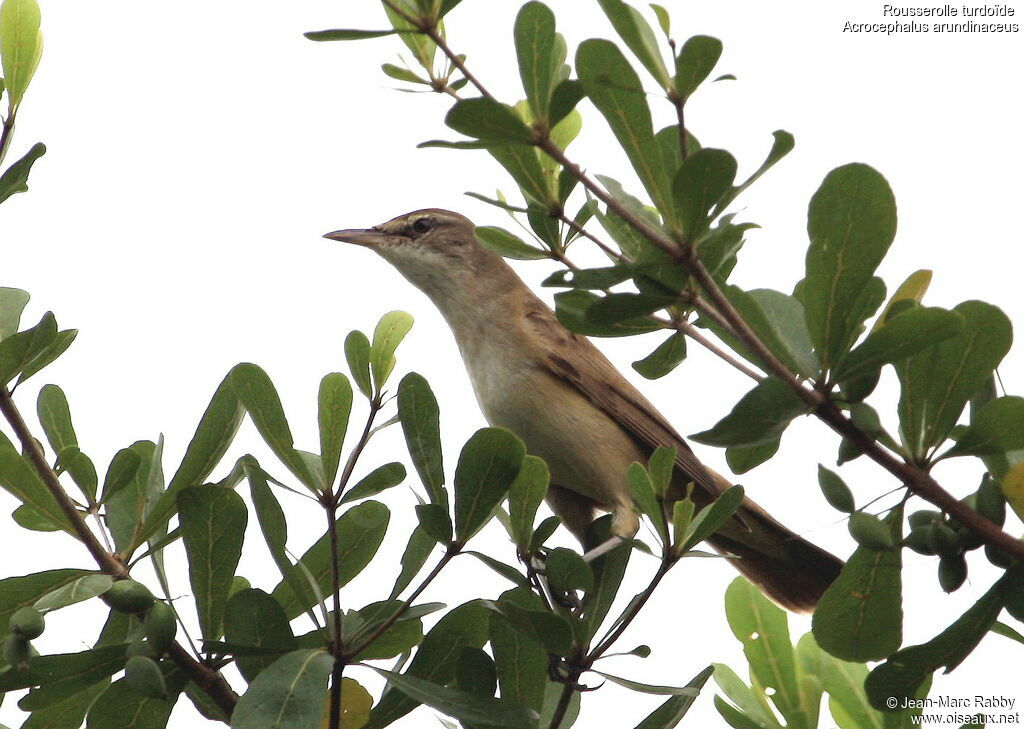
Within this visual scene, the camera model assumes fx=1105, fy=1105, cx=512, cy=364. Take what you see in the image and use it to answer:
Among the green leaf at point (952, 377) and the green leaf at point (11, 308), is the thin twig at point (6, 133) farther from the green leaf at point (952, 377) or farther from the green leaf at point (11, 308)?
the green leaf at point (952, 377)

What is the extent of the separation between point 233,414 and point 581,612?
0.99 meters

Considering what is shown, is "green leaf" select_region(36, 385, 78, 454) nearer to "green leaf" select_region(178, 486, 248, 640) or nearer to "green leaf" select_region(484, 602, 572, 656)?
"green leaf" select_region(178, 486, 248, 640)

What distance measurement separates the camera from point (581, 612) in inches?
109

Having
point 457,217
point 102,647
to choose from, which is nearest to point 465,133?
point 102,647

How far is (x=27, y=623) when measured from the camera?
2.34 m

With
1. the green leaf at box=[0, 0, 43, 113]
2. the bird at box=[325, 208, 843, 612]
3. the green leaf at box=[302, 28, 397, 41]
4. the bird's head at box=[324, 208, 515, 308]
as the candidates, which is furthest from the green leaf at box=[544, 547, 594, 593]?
the bird's head at box=[324, 208, 515, 308]

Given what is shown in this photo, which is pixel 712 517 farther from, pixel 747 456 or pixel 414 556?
pixel 414 556

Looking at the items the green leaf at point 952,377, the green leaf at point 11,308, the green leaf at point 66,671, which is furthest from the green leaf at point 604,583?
the green leaf at point 11,308

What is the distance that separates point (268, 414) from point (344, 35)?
871 mm

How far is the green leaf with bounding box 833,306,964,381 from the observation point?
1981 mm

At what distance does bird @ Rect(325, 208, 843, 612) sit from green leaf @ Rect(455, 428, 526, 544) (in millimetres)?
1656

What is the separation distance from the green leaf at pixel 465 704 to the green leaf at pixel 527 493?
472mm

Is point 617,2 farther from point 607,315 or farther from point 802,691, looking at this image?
point 802,691

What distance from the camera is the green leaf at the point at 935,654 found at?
7.39 ft
